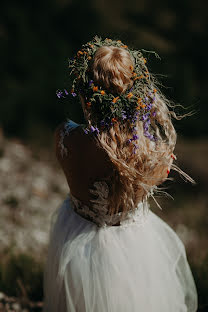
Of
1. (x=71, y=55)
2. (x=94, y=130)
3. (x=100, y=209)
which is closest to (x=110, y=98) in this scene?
(x=94, y=130)

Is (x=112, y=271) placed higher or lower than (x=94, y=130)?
lower

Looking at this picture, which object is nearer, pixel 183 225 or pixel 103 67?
pixel 103 67

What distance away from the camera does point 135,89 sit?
1.59m

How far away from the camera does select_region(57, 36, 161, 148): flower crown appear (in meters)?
1.55

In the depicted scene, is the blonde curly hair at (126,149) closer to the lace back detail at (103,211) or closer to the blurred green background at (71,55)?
the lace back detail at (103,211)

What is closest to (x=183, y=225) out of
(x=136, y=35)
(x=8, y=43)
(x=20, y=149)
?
(x=20, y=149)

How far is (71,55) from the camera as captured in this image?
29.2 ft

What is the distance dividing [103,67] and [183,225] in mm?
3654

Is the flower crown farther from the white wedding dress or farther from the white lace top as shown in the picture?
the white wedding dress

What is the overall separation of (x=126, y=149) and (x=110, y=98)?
28 centimetres

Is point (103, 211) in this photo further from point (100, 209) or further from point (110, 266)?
point (110, 266)

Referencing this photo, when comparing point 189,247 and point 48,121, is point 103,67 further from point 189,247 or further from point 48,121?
point 48,121

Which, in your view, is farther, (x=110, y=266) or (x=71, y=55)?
(x=71, y=55)

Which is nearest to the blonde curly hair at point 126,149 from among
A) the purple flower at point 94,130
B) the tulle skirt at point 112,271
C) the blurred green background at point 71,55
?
the purple flower at point 94,130
